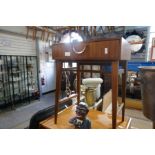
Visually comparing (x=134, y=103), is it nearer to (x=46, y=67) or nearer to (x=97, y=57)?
(x=97, y=57)

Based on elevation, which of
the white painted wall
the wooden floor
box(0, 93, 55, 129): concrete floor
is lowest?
box(0, 93, 55, 129): concrete floor

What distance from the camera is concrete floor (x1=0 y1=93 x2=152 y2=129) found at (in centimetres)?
224

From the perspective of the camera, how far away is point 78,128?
1174mm

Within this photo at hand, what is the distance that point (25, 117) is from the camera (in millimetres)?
2664

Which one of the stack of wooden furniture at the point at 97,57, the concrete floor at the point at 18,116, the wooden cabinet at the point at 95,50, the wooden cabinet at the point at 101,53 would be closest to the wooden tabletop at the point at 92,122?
the stack of wooden furniture at the point at 97,57

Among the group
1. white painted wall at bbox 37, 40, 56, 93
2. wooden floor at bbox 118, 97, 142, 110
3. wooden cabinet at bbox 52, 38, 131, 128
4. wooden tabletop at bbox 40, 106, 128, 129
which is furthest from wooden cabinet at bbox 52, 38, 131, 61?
white painted wall at bbox 37, 40, 56, 93

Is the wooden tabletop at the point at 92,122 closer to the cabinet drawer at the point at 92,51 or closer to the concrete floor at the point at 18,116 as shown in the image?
the cabinet drawer at the point at 92,51

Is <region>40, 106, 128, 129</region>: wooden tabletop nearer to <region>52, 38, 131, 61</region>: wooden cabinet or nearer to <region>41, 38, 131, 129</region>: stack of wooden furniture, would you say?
<region>41, 38, 131, 129</region>: stack of wooden furniture

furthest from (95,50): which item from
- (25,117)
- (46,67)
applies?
(46,67)

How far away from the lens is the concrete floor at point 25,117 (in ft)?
7.35

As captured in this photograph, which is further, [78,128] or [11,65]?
[11,65]
